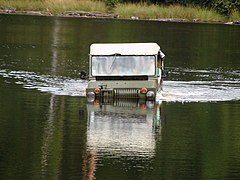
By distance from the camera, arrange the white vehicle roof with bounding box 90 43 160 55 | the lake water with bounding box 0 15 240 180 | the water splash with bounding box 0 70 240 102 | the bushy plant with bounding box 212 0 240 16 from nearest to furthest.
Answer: the lake water with bounding box 0 15 240 180, the white vehicle roof with bounding box 90 43 160 55, the water splash with bounding box 0 70 240 102, the bushy plant with bounding box 212 0 240 16

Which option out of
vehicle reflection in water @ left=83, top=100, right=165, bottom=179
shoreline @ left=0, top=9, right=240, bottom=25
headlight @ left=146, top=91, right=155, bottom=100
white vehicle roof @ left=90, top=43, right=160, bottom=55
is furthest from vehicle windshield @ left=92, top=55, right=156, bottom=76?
shoreline @ left=0, top=9, right=240, bottom=25

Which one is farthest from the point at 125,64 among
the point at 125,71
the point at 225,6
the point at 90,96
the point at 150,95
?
the point at 225,6

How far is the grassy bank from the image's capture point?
101 metres

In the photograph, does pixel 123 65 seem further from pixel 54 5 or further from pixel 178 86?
pixel 54 5

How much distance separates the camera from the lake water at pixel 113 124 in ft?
64.8

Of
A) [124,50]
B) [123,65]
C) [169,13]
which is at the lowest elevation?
[169,13]

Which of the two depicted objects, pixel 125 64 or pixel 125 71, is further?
pixel 125 64

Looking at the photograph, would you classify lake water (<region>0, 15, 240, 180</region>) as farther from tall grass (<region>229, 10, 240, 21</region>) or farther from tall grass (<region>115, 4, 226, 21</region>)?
tall grass (<region>229, 10, 240, 21</region>)

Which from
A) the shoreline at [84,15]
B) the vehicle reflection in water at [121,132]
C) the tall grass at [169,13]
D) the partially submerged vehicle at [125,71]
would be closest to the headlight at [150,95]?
the partially submerged vehicle at [125,71]

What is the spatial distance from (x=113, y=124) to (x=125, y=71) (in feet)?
22.5

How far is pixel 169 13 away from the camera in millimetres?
101438

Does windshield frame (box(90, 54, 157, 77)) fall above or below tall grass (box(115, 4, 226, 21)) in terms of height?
above

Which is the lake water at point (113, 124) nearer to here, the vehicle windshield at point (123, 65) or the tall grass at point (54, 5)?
the vehicle windshield at point (123, 65)

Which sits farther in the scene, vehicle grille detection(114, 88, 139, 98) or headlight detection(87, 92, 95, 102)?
vehicle grille detection(114, 88, 139, 98)
